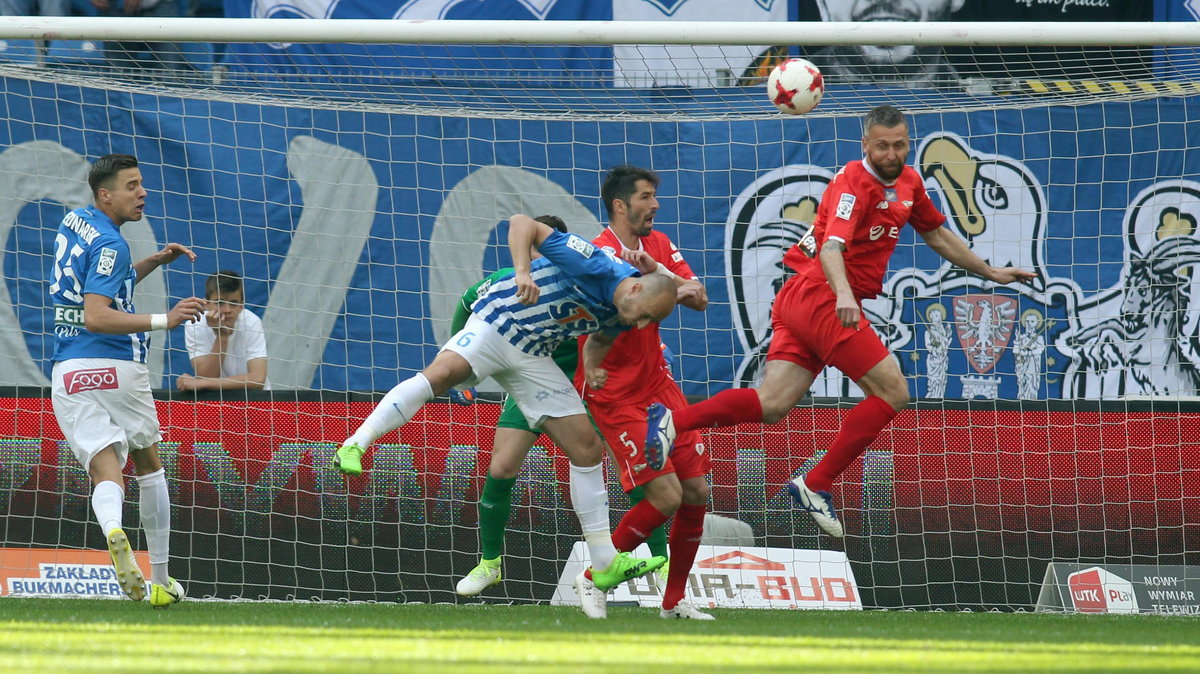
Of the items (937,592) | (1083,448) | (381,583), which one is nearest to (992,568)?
(937,592)

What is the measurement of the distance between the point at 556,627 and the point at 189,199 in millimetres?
4940

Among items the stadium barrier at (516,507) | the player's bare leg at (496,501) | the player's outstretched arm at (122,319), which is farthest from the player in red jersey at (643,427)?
the player's outstretched arm at (122,319)

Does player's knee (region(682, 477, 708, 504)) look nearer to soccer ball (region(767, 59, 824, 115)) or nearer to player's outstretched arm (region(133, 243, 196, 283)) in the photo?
soccer ball (region(767, 59, 824, 115))

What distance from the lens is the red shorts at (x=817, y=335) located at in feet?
21.8

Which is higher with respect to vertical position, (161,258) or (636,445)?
(161,258)

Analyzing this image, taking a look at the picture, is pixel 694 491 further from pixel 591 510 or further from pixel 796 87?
pixel 796 87

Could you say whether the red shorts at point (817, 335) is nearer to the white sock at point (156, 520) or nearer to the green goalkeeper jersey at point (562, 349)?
the green goalkeeper jersey at point (562, 349)

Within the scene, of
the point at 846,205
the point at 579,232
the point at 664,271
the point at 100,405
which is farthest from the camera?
the point at 579,232

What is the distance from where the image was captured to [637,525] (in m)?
6.23

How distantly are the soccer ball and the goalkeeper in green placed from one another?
128 cm

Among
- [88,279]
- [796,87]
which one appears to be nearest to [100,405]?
[88,279]

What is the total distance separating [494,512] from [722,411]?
1.33 m

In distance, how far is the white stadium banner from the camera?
7613 mm

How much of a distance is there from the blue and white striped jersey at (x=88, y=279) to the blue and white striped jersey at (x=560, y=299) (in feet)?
5.58
